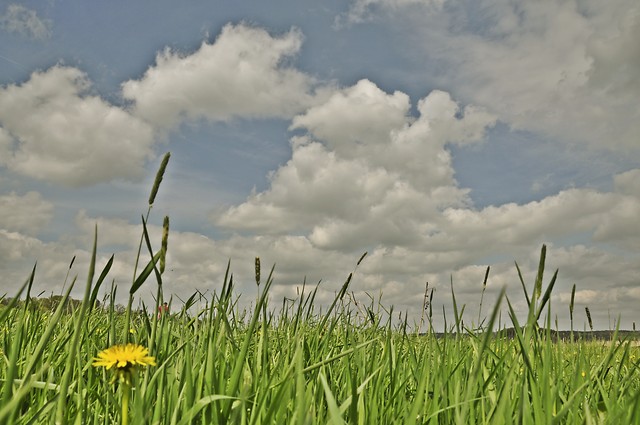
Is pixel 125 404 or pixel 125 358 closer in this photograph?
pixel 125 404

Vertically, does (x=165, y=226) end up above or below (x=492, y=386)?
above

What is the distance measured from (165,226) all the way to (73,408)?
1088mm

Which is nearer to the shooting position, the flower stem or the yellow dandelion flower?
the flower stem

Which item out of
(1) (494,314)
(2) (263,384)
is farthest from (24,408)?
(1) (494,314)

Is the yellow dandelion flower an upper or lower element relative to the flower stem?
upper

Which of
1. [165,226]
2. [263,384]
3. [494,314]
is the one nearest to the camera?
[494,314]

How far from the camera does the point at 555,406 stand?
2.37 metres

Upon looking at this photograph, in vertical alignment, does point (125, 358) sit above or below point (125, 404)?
above

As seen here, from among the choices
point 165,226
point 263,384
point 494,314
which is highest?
point 165,226

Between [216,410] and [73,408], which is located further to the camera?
[73,408]

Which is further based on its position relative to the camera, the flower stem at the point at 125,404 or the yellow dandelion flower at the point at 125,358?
the yellow dandelion flower at the point at 125,358

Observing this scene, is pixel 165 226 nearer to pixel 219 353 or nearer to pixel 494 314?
pixel 219 353

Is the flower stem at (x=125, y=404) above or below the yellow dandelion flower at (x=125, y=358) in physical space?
below

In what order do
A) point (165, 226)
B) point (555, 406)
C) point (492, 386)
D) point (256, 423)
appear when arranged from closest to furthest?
point (256, 423) → point (165, 226) → point (555, 406) → point (492, 386)
